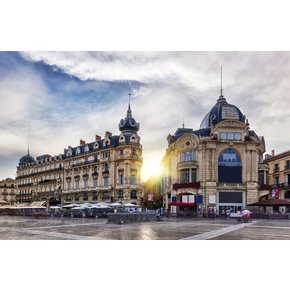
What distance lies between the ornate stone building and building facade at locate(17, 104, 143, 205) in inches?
301

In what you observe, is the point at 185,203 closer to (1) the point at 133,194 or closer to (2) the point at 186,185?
(2) the point at 186,185

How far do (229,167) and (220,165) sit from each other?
3.83 feet

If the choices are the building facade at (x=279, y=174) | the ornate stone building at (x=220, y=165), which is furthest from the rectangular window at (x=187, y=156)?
the building facade at (x=279, y=174)

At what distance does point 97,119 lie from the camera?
2127cm

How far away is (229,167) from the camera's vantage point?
145 feet

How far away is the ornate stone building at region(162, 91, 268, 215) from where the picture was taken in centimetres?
4309

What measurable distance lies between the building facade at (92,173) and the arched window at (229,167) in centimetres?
1251

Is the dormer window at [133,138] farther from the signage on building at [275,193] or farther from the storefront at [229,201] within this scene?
the signage on building at [275,193]

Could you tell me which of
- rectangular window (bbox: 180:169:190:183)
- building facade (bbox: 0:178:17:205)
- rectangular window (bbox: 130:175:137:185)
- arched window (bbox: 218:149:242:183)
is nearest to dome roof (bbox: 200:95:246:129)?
arched window (bbox: 218:149:242:183)

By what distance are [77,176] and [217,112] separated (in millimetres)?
24989

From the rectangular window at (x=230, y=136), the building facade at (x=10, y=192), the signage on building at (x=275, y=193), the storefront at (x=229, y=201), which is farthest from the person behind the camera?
the building facade at (x=10, y=192)

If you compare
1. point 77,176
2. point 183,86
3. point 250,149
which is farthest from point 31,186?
point 183,86

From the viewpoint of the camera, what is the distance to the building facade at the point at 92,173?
50688 millimetres

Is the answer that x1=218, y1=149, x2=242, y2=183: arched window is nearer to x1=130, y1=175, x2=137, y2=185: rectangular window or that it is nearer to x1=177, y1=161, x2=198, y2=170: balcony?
x1=177, y1=161, x2=198, y2=170: balcony
